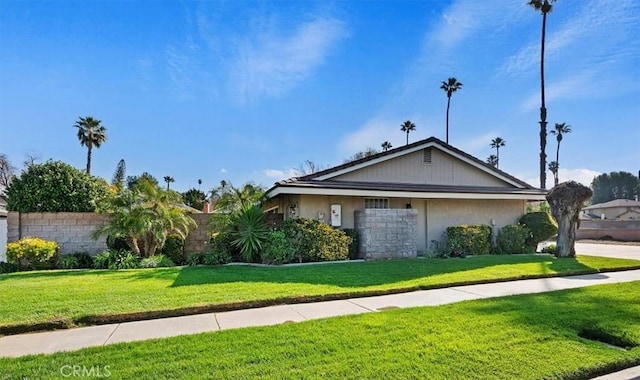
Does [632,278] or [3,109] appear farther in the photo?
[3,109]

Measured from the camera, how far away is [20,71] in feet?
36.1

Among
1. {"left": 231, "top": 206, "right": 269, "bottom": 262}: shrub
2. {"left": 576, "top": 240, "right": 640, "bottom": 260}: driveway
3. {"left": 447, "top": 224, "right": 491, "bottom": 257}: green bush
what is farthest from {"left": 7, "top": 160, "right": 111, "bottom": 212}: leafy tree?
{"left": 576, "top": 240, "right": 640, "bottom": 260}: driveway

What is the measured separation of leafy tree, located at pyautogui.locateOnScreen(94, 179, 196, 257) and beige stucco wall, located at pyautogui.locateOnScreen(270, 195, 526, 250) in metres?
4.25

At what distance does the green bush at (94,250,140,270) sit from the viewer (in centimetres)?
1053

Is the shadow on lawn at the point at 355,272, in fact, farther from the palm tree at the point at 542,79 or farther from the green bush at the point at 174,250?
the palm tree at the point at 542,79

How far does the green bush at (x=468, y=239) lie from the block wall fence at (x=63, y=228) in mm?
12338

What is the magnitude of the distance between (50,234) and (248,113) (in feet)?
32.1

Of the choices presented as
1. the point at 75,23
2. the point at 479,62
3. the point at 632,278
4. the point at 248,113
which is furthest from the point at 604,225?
the point at 75,23

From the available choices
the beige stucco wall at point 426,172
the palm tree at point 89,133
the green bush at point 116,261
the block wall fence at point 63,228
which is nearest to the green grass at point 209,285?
→ the green bush at point 116,261

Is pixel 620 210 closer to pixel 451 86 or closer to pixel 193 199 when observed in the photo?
pixel 451 86

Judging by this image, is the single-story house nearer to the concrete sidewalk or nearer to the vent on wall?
the vent on wall

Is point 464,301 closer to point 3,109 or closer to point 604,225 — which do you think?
point 3,109

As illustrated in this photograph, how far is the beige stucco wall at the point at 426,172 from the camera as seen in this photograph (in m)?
13.9

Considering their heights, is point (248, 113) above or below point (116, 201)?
above
